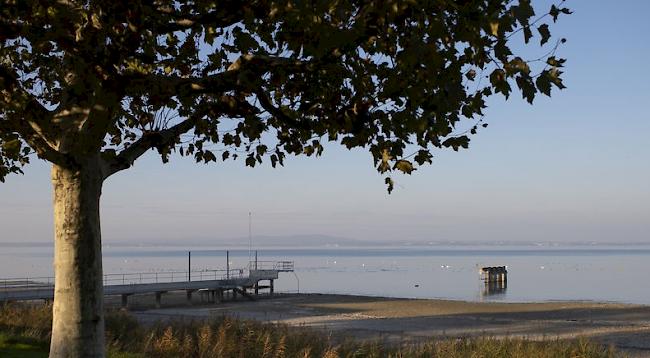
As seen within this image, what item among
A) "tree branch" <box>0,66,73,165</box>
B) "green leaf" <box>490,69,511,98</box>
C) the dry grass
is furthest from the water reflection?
"green leaf" <box>490,69,511,98</box>

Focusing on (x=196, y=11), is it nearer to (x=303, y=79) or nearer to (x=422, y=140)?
(x=303, y=79)

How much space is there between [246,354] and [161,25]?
285 inches

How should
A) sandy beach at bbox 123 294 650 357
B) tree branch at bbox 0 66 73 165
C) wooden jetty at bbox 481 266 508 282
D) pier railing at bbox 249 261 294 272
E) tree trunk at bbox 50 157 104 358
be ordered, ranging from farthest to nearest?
wooden jetty at bbox 481 266 508 282, pier railing at bbox 249 261 294 272, sandy beach at bbox 123 294 650 357, tree branch at bbox 0 66 73 165, tree trunk at bbox 50 157 104 358

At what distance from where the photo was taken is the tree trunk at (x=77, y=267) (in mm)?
8508

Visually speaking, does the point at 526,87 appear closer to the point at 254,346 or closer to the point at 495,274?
the point at 254,346

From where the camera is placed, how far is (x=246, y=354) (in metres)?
13.9

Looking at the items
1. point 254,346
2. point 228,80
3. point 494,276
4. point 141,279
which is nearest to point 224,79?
point 228,80

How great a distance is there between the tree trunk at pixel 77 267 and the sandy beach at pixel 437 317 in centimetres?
1666

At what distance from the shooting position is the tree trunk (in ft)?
27.9

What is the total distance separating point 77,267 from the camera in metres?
8.54

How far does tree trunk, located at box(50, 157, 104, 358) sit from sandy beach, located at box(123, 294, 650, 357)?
16.7 meters

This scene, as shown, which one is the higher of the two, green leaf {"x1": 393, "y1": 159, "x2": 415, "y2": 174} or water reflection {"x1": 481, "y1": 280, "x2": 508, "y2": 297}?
green leaf {"x1": 393, "y1": 159, "x2": 415, "y2": 174}

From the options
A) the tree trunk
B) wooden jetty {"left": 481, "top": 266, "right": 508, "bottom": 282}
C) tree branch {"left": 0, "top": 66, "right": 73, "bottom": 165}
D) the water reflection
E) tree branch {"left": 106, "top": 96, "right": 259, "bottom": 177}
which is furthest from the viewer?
wooden jetty {"left": 481, "top": 266, "right": 508, "bottom": 282}

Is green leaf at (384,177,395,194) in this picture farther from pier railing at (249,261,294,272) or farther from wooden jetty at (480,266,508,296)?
wooden jetty at (480,266,508,296)
